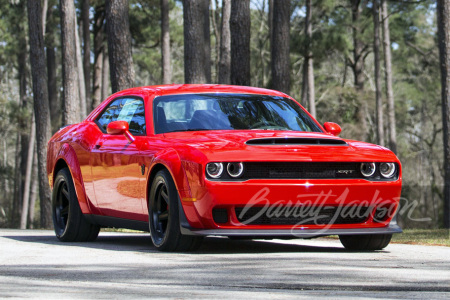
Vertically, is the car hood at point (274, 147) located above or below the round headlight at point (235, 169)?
above

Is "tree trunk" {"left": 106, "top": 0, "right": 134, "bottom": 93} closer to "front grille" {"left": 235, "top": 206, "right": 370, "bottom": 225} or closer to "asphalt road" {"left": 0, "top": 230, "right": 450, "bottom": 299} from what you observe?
"asphalt road" {"left": 0, "top": 230, "right": 450, "bottom": 299}

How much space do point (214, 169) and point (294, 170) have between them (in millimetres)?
686

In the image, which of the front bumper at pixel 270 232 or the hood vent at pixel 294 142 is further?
the hood vent at pixel 294 142

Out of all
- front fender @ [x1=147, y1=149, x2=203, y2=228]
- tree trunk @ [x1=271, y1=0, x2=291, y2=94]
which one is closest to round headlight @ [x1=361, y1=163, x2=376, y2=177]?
front fender @ [x1=147, y1=149, x2=203, y2=228]

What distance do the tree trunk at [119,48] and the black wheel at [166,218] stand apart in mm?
10774

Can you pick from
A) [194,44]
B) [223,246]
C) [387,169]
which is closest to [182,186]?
[223,246]

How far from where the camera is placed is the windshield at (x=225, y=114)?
8.52 m

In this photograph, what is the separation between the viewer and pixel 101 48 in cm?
4156

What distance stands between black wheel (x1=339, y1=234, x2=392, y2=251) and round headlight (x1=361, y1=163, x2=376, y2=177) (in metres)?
0.80

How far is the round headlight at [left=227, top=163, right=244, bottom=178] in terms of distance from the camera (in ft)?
24.1

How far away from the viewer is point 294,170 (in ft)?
24.4

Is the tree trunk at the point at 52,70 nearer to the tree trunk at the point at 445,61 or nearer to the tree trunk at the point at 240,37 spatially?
the tree trunk at the point at 240,37

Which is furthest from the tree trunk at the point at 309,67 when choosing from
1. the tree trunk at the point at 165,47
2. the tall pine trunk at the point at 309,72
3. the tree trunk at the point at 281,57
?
the tree trunk at the point at 281,57

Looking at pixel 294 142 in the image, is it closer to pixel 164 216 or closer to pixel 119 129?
pixel 164 216
